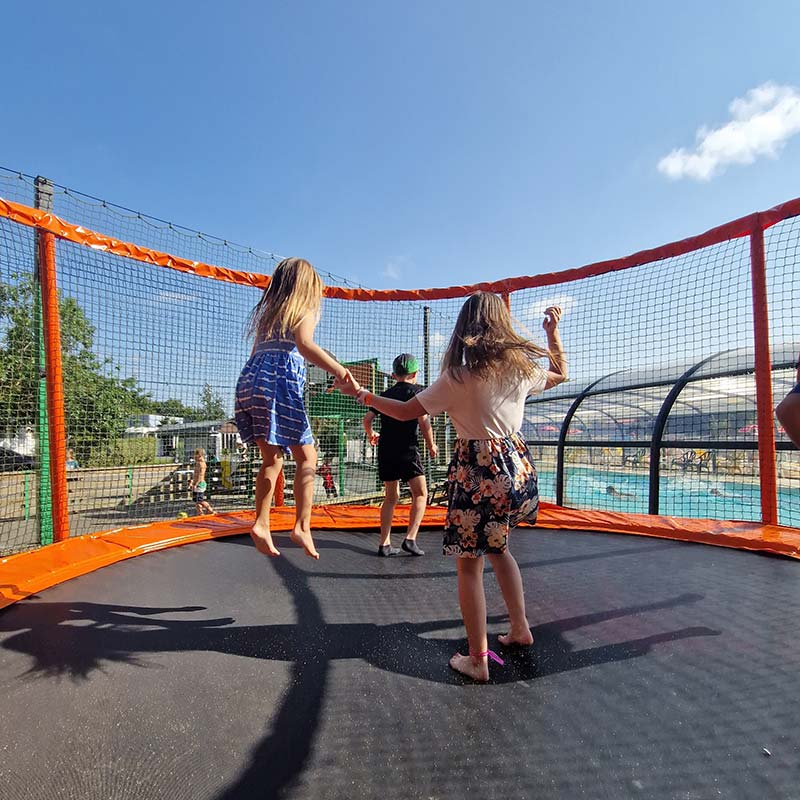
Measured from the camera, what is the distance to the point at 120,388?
9.94 feet

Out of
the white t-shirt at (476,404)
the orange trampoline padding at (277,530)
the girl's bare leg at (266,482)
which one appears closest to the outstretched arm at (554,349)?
the white t-shirt at (476,404)

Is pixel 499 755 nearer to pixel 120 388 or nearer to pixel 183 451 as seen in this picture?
pixel 120 388

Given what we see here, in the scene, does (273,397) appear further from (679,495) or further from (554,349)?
(679,495)

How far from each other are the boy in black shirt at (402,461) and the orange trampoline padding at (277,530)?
0.69 m

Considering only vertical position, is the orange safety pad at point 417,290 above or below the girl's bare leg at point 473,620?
above

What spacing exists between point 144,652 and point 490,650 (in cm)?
107

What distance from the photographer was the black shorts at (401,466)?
258 cm

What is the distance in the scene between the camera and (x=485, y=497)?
1.31 m

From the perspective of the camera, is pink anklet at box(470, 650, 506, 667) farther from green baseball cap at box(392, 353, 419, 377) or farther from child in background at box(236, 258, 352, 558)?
green baseball cap at box(392, 353, 419, 377)

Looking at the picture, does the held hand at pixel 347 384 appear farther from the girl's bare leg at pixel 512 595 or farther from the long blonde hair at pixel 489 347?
the girl's bare leg at pixel 512 595

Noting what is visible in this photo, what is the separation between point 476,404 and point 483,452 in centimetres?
14

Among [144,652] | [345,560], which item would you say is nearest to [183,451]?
[345,560]

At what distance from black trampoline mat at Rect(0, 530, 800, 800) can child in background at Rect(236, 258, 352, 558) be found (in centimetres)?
42

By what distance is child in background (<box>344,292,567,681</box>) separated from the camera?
1.30 metres
